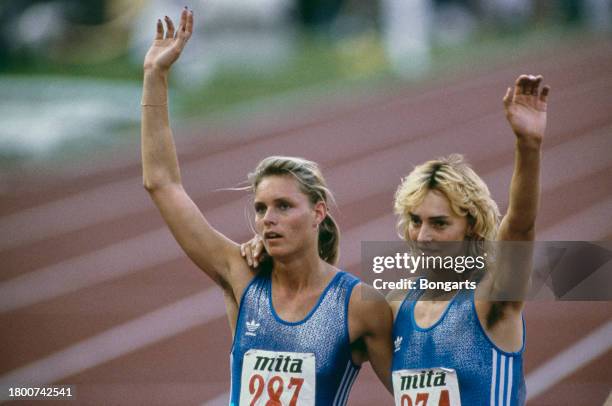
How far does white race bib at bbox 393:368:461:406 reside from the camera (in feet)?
9.57

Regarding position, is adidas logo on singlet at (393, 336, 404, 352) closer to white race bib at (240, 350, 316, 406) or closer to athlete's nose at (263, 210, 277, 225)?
white race bib at (240, 350, 316, 406)

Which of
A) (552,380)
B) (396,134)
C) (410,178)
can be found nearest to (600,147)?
(396,134)

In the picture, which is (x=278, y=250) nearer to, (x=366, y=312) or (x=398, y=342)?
(x=366, y=312)

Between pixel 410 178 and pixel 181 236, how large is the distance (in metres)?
0.79

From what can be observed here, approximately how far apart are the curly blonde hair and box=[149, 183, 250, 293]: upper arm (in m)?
0.61

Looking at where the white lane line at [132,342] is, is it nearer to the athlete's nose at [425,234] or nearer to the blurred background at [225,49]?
the blurred background at [225,49]

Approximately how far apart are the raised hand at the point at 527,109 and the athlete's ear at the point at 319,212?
0.80 m

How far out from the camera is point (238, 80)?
12.9 metres

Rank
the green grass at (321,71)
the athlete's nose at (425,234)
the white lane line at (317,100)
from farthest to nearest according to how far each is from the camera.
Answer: the white lane line at (317,100)
the green grass at (321,71)
the athlete's nose at (425,234)

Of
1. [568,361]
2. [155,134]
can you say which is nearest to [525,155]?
[155,134]

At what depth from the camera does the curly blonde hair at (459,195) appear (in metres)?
3.03

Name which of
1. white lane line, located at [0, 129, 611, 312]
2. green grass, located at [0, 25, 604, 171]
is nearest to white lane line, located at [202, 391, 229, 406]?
white lane line, located at [0, 129, 611, 312]

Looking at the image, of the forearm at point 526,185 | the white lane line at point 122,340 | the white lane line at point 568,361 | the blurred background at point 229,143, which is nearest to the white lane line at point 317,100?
the blurred background at point 229,143

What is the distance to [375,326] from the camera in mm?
3174
